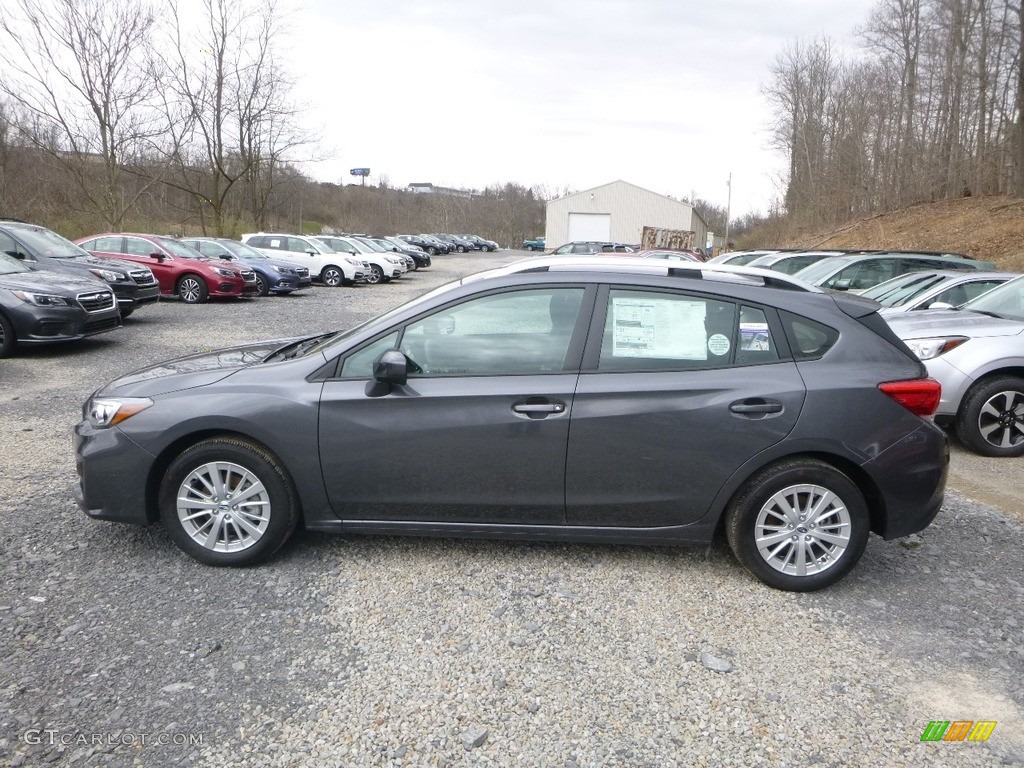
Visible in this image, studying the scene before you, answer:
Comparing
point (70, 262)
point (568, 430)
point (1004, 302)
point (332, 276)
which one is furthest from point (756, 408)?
point (332, 276)

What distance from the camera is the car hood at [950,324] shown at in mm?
6641

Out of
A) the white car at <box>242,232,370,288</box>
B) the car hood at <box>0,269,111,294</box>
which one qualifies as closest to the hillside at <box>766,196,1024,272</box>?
the white car at <box>242,232,370,288</box>

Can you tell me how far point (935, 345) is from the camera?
6734 millimetres

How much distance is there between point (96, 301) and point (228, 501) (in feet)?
27.4

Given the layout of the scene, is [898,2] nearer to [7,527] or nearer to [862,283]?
[862,283]

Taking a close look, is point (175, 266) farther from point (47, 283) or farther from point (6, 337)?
point (6, 337)

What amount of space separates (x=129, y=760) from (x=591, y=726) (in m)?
1.60

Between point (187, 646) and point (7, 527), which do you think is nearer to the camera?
point (187, 646)

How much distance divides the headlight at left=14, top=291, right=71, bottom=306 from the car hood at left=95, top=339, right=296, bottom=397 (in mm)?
6823

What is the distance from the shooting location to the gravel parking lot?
275 centimetres

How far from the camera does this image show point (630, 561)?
13.9ft

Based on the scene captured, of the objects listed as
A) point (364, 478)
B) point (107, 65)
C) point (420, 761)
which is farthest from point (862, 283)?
point (107, 65)

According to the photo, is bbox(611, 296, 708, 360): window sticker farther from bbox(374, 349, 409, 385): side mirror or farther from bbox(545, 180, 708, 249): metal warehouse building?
bbox(545, 180, 708, 249): metal warehouse building

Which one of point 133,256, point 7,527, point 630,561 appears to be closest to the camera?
point 630,561
